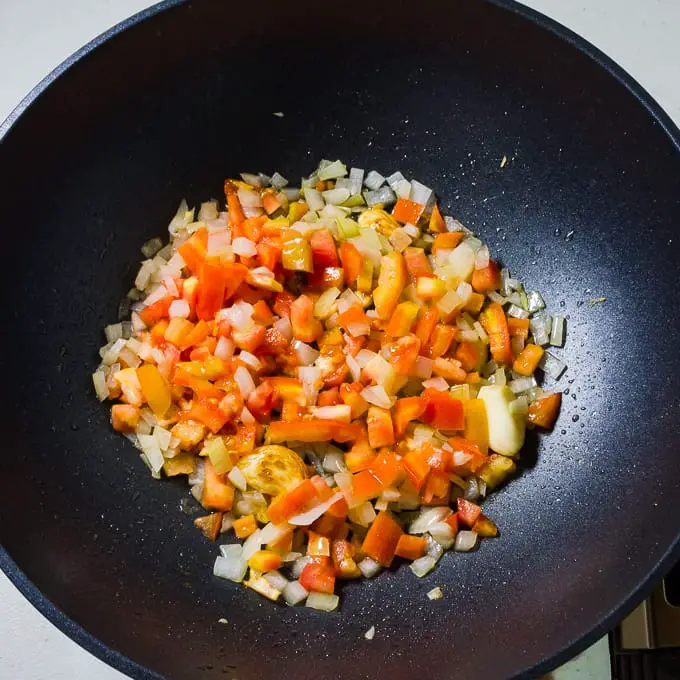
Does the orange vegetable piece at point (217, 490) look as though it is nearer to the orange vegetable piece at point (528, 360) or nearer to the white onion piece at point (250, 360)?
the white onion piece at point (250, 360)

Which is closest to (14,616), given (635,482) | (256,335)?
(256,335)

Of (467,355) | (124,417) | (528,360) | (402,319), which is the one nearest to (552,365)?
(528,360)

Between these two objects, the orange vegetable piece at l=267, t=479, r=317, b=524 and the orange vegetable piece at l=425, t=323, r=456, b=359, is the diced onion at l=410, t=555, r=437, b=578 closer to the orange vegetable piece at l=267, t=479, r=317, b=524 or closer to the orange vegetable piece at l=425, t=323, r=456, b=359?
the orange vegetable piece at l=267, t=479, r=317, b=524

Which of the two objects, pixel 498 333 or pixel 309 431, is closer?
pixel 309 431

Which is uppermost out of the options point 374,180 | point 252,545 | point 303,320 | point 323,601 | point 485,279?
point 374,180

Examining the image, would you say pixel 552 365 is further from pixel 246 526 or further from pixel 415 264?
pixel 246 526

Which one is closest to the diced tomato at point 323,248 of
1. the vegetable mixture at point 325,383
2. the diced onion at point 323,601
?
the vegetable mixture at point 325,383
